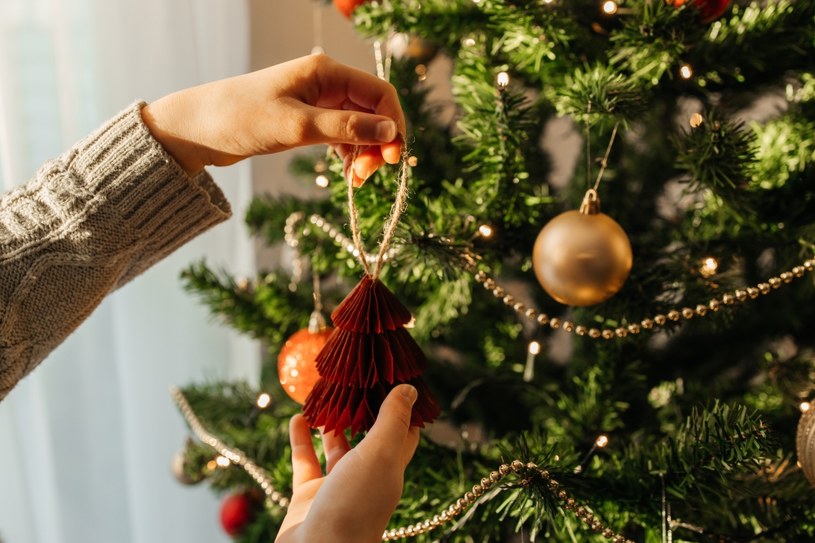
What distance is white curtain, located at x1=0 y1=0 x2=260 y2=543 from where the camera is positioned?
891 millimetres

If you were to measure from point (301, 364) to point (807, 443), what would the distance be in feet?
1.33

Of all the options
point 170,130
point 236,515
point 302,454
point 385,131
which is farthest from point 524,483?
point 236,515

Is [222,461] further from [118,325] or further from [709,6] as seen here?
[709,6]

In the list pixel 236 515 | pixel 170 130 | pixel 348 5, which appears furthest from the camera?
pixel 236 515

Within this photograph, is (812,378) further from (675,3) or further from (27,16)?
(27,16)

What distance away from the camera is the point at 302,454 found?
49cm

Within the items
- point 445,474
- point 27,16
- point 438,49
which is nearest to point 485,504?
point 445,474

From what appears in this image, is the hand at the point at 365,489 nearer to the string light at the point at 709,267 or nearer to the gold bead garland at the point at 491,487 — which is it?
the gold bead garland at the point at 491,487

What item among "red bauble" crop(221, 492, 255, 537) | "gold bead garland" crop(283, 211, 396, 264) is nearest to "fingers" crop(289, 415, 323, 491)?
"gold bead garland" crop(283, 211, 396, 264)

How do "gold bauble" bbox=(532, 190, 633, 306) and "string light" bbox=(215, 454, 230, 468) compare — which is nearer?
"gold bauble" bbox=(532, 190, 633, 306)

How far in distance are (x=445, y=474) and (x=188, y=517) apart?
70cm

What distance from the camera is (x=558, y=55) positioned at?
0.58 m

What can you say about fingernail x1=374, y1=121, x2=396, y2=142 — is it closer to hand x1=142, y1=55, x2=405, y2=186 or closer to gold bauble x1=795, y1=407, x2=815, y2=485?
hand x1=142, y1=55, x2=405, y2=186

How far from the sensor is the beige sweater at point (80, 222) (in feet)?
1.65
